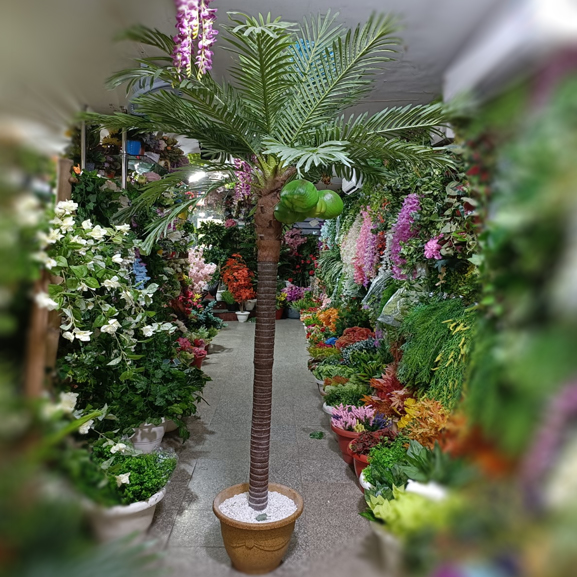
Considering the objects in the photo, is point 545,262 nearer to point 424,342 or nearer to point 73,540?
point 73,540

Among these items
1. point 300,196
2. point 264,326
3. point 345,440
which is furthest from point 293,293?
point 300,196

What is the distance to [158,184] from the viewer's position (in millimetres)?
1857

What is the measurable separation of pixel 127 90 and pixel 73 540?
64cm

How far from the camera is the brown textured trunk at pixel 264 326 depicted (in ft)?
6.14

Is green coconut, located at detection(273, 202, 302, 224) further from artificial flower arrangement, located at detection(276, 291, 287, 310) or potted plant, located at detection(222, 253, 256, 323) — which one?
artificial flower arrangement, located at detection(276, 291, 287, 310)

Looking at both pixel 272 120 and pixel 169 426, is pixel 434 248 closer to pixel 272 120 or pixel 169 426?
pixel 272 120

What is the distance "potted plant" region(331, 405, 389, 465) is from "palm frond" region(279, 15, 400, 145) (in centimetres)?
201

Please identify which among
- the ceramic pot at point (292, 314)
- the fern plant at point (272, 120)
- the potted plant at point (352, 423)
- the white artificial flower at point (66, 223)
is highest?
the fern plant at point (272, 120)

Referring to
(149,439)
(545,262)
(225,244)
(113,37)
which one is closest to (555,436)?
(545,262)

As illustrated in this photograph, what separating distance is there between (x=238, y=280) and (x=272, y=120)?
722cm

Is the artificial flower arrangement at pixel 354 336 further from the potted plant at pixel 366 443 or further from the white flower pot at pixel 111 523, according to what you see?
the white flower pot at pixel 111 523

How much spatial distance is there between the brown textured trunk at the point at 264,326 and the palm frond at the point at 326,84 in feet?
0.85

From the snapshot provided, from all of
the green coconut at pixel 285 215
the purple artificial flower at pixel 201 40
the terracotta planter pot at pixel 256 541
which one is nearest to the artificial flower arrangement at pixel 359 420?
the terracotta planter pot at pixel 256 541

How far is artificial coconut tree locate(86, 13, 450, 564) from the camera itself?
4.26 ft
